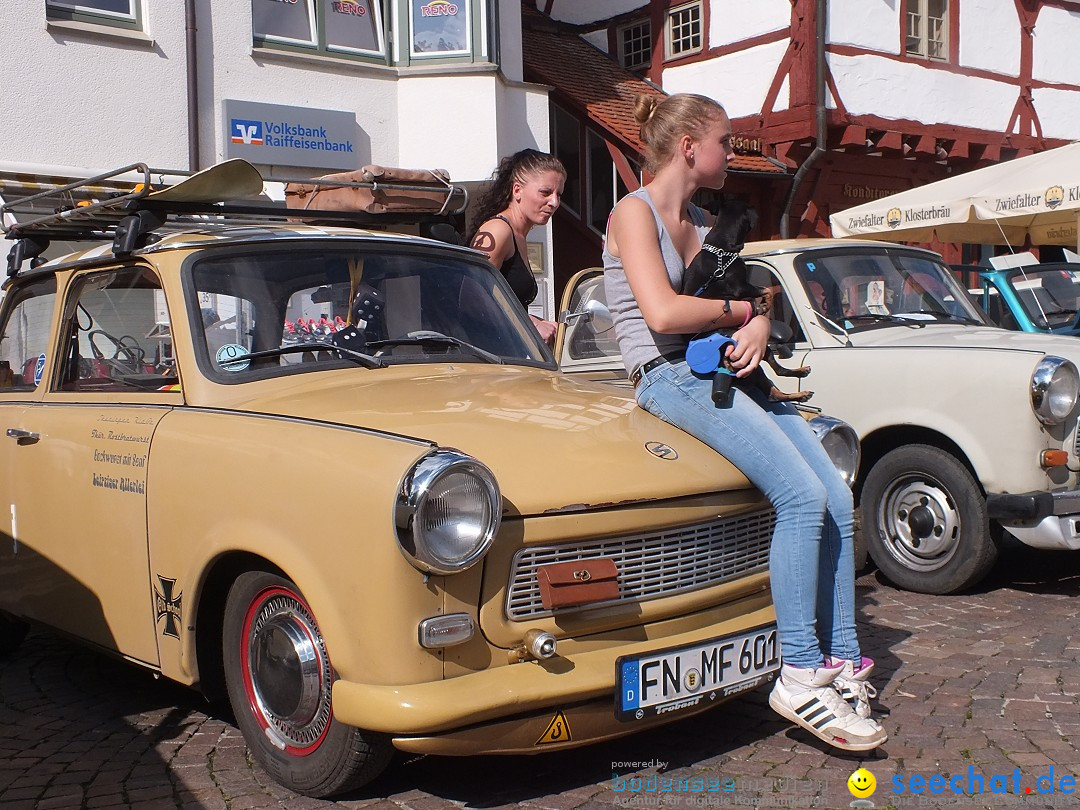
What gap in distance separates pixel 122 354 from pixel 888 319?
419 centimetres

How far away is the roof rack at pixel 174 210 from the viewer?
439 cm

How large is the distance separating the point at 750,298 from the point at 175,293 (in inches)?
76.2

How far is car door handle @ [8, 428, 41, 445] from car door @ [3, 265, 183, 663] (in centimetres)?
1

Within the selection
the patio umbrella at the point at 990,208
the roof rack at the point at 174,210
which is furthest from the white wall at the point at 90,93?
the patio umbrella at the point at 990,208

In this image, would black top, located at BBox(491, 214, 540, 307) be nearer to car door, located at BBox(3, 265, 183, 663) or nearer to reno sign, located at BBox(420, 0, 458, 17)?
car door, located at BBox(3, 265, 183, 663)

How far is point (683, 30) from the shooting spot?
19.5 metres

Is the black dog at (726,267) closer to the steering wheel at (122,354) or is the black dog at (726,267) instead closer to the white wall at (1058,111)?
the steering wheel at (122,354)

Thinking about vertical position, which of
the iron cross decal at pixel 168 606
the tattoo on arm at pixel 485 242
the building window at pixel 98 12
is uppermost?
A: the building window at pixel 98 12

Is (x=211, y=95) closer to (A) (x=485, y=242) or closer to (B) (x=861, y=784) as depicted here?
(A) (x=485, y=242)

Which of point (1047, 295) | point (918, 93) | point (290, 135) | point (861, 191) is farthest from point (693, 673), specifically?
point (861, 191)

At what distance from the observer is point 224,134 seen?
12359mm

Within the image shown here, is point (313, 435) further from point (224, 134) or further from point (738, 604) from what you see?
point (224, 134)

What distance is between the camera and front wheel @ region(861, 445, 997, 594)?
231 inches

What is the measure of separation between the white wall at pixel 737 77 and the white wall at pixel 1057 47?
5.75 m
